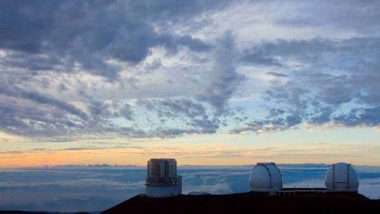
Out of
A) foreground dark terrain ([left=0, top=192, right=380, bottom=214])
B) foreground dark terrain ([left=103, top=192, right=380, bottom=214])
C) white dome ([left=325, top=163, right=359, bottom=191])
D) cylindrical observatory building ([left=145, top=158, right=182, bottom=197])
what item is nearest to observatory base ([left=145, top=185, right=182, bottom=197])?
A: cylindrical observatory building ([left=145, top=158, right=182, bottom=197])

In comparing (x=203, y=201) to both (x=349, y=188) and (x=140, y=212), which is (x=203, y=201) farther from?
(x=349, y=188)

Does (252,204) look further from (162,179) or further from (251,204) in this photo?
(162,179)

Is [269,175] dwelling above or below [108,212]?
above

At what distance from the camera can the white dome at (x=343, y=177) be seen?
65500mm

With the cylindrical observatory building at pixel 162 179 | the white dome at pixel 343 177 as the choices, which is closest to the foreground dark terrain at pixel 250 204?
the cylindrical observatory building at pixel 162 179

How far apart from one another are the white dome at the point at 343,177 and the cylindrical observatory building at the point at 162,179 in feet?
58.0

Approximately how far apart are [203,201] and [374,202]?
16.6 metres

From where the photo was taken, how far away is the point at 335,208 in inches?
2060

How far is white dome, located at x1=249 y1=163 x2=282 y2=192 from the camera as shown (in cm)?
6412

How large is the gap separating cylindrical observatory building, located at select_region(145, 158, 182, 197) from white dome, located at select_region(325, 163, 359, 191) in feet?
58.0

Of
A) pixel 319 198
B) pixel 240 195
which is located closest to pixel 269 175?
pixel 240 195

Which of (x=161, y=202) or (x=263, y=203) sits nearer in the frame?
(x=263, y=203)

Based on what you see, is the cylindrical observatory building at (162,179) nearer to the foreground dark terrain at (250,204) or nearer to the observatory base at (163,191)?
the observatory base at (163,191)

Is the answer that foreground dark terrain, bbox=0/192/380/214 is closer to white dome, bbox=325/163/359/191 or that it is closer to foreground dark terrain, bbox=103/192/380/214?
foreground dark terrain, bbox=103/192/380/214
